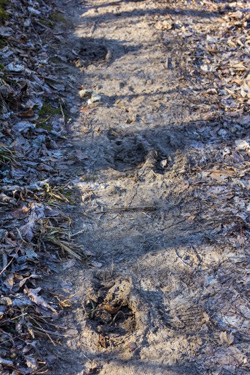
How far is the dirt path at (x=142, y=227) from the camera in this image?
3.21 meters

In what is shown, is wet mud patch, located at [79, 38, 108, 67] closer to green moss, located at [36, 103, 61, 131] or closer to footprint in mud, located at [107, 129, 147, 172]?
green moss, located at [36, 103, 61, 131]

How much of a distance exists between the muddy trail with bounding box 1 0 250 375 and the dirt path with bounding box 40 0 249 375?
0.04ft

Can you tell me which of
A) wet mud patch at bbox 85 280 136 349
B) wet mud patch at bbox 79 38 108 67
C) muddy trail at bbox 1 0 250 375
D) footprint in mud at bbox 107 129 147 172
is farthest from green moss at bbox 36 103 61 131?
wet mud patch at bbox 85 280 136 349

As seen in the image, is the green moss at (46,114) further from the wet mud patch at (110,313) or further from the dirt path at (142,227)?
the wet mud patch at (110,313)

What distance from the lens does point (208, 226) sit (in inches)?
166

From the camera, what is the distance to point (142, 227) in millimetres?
4137

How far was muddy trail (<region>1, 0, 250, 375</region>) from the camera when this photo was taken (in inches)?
127

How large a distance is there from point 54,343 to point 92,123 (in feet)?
9.90

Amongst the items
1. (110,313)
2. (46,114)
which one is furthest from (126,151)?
(110,313)

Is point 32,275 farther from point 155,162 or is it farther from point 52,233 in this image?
point 155,162

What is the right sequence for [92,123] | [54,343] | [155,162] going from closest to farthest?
[54,343], [155,162], [92,123]

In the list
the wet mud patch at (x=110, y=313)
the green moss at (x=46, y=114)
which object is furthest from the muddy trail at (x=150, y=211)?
the green moss at (x=46, y=114)

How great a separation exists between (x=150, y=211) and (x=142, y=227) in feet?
0.80

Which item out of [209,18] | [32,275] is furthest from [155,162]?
[209,18]
